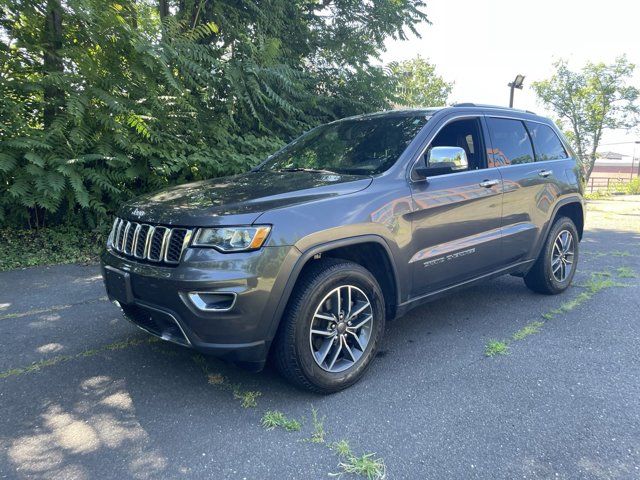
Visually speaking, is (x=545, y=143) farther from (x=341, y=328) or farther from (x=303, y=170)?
(x=341, y=328)

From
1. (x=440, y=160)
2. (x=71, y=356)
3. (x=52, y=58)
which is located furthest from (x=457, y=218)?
(x=52, y=58)

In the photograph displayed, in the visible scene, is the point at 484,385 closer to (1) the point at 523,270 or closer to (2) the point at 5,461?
(1) the point at 523,270

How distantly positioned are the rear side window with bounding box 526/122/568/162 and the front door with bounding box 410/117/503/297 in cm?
95

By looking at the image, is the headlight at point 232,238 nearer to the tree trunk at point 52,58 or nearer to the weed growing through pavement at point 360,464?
the weed growing through pavement at point 360,464

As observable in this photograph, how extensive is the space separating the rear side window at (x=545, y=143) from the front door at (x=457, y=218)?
3.12ft

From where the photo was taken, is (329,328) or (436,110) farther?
(436,110)

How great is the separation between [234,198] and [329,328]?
3.29 feet

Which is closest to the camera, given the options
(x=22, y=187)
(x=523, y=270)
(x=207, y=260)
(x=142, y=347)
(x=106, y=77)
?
(x=207, y=260)

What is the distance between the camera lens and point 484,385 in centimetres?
296

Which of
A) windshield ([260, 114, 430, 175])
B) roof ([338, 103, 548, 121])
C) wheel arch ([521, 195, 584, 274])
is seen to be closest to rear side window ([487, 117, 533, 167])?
roof ([338, 103, 548, 121])

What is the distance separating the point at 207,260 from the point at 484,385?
1.95m

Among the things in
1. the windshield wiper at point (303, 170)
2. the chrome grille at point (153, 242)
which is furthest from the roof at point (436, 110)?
the chrome grille at point (153, 242)

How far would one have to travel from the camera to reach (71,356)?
3.37 metres

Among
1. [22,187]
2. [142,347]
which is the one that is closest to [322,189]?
Result: [142,347]
